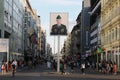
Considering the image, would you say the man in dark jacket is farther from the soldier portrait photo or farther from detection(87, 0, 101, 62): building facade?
detection(87, 0, 101, 62): building facade

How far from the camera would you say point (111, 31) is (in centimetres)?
8581

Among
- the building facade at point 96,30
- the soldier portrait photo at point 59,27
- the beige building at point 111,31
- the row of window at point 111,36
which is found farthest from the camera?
the building facade at point 96,30

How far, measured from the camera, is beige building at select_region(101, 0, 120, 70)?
253ft

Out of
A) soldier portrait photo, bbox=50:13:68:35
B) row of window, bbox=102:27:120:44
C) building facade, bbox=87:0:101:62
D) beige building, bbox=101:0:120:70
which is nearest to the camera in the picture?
soldier portrait photo, bbox=50:13:68:35

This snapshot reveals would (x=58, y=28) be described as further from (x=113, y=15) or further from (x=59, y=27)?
(x=113, y=15)

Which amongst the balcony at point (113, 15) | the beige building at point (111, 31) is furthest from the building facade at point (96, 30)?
the balcony at point (113, 15)

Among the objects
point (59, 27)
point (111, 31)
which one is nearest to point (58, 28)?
point (59, 27)

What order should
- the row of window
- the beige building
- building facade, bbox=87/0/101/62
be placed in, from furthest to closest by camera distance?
building facade, bbox=87/0/101/62 → the row of window → the beige building

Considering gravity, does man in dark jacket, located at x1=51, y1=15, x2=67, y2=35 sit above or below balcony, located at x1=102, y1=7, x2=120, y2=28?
below

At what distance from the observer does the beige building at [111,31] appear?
77181mm

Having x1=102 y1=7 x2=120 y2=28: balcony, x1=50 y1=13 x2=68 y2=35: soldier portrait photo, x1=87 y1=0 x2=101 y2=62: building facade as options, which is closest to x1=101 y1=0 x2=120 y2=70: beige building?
x1=102 y1=7 x2=120 y2=28: balcony

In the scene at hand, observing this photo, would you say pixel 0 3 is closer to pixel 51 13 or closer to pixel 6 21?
pixel 6 21

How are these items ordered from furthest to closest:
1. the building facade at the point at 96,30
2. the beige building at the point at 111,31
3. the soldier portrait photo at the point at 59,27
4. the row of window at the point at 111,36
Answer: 1. the building facade at the point at 96,30
2. the row of window at the point at 111,36
3. the beige building at the point at 111,31
4. the soldier portrait photo at the point at 59,27

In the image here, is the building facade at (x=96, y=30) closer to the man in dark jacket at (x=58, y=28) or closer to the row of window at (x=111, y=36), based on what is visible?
the row of window at (x=111, y=36)
